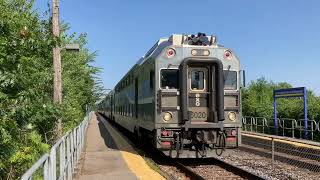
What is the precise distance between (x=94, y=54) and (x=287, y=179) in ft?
75.6

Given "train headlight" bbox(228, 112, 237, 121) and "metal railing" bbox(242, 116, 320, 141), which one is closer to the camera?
"train headlight" bbox(228, 112, 237, 121)

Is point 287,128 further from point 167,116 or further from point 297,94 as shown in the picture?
point 167,116

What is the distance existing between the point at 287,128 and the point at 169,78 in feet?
38.3

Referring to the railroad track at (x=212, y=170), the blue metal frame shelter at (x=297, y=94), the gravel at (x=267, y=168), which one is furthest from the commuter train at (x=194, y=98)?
the blue metal frame shelter at (x=297, y=94)

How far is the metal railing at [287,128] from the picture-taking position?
2377 cm

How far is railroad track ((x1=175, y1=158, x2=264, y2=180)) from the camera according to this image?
42.8 ft

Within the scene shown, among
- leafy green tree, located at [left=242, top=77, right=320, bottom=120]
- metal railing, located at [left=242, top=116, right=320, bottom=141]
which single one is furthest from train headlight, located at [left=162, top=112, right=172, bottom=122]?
leafy green tree, located at [left=242, top=77, right=320, bottom=120]

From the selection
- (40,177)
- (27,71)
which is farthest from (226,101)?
(40,177)

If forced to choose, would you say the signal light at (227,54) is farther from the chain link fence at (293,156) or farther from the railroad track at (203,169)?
the railroad track at (203,169)

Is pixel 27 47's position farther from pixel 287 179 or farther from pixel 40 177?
pixel 287 179

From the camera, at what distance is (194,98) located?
15.0m

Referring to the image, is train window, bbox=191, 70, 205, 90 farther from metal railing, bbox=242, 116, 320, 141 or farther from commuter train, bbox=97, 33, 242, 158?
metal railing, bbox=242, 116, 320, 141

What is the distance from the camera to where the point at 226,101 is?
15062mm

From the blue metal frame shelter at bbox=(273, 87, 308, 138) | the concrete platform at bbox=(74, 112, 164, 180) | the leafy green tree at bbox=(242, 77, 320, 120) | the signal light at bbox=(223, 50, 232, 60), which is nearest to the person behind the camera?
the concrete platform at bbox=(74, 112, 164, 180)
